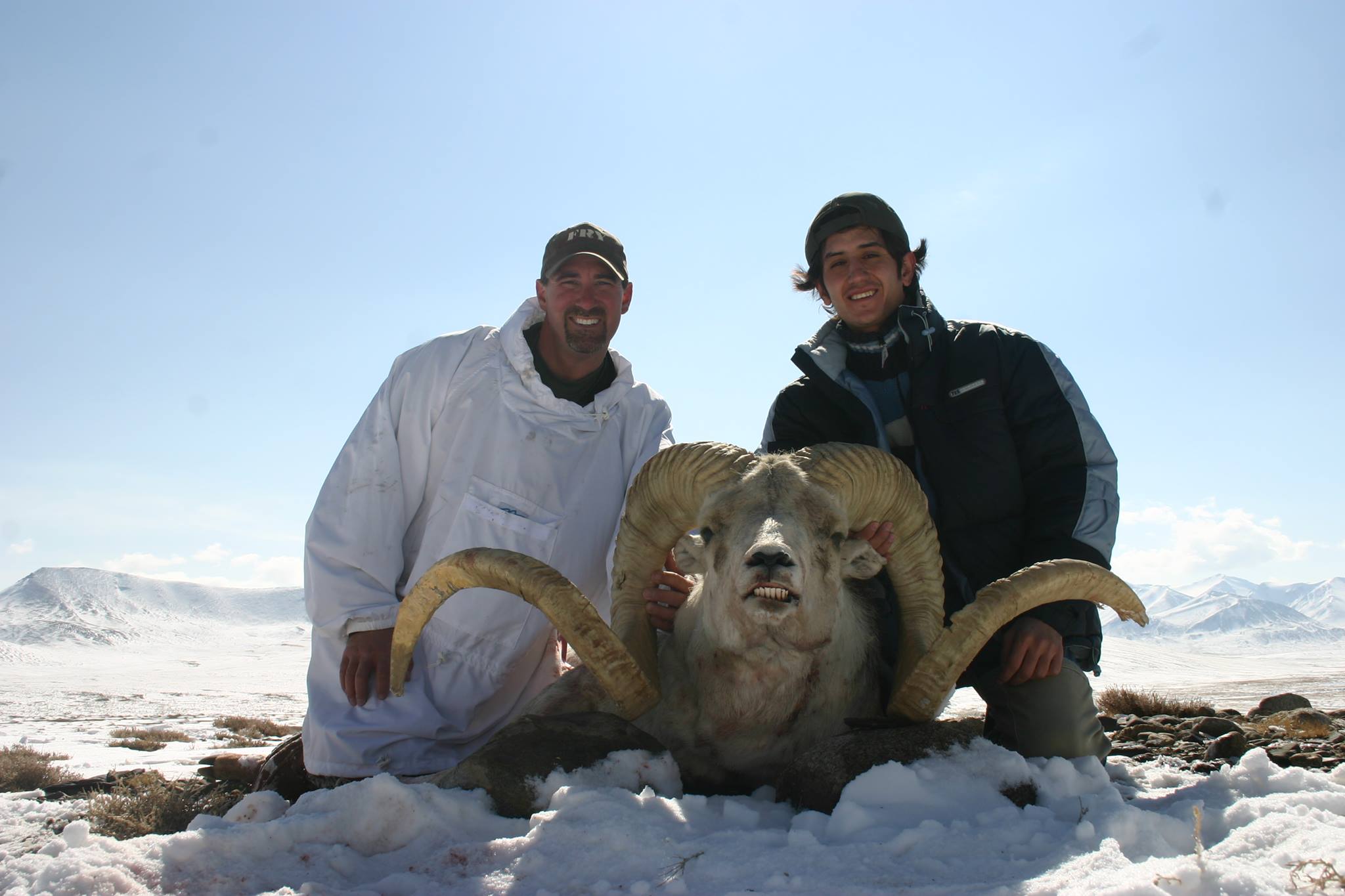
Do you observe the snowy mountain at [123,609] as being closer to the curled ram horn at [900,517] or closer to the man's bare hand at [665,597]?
the man's bare hand at [665,597]

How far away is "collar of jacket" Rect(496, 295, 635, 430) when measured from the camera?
21.7 feet

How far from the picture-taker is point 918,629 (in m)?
5.31

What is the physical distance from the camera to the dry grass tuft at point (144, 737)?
1056 cm

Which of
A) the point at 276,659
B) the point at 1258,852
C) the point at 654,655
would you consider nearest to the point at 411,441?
the point at 654,655

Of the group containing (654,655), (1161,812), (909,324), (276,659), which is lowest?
(276,659)

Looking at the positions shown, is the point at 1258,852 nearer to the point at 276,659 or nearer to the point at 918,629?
the point at 918,629

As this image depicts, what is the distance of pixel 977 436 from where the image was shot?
5.83m

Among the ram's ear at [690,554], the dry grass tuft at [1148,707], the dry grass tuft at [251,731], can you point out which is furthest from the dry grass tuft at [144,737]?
the dry grass tuft at [1148,707]

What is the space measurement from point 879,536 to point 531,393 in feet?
9.54

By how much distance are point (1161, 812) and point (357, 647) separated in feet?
15.7

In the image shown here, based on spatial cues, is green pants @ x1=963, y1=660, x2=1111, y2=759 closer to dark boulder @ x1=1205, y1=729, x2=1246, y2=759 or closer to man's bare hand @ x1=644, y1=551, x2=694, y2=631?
dark boulder @ x1=1205, y1=729, x2=1246, y2=759

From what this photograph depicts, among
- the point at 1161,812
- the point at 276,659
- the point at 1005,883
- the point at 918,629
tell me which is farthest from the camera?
the point at 276,659

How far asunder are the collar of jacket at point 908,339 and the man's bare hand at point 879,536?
56.0 inches

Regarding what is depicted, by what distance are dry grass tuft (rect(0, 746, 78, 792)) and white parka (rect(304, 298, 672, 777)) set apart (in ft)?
10.3
